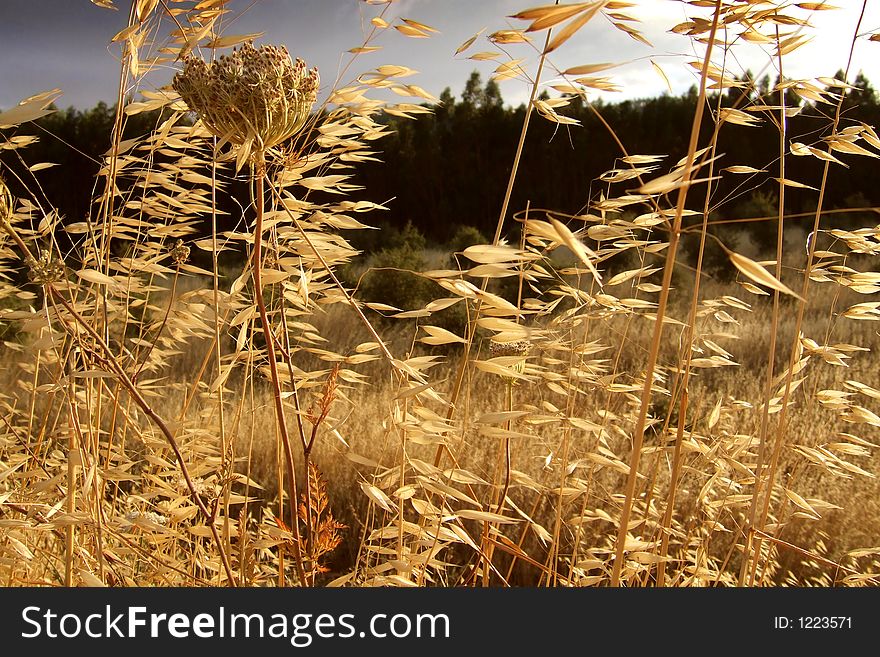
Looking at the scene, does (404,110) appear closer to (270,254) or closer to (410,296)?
(270,254)

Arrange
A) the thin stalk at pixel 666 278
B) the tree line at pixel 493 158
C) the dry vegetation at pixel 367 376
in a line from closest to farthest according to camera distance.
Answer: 1. the thin stalk at pixel 666 278
2. the dry vegetation at pixel 367 376
3. the tree line at pixel 493 158

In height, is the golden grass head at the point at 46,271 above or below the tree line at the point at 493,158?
below

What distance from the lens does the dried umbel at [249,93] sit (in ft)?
2.22

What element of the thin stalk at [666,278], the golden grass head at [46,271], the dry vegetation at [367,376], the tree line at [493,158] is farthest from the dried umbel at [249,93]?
the tree line at [493,158]

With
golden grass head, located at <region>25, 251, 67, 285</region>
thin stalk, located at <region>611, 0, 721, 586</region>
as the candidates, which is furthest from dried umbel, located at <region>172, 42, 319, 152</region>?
thin stalk, located at <region>611, 0, 721, 586</region>

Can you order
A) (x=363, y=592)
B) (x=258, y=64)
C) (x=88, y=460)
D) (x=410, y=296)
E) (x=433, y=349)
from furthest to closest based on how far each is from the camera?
(x=410, y=296)
(x=433, y=349)
(x=88, y=460)
(x=363, y=592)
(x=258, y=64)

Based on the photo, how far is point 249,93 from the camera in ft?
2.23

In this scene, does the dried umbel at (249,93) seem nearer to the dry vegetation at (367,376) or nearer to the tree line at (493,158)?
the dry vegetation at (367,376)

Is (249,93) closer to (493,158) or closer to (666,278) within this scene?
(666,278)

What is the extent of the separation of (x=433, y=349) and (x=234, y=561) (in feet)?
13.3

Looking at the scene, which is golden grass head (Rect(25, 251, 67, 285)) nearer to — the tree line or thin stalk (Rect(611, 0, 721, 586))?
thin stalk (Rect(611, 0, 721, 586))

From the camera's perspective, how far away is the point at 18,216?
55.7 inches

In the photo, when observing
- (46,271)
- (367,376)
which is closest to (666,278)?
(46,271)

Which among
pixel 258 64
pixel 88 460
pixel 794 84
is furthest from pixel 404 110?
pixel 88 460
